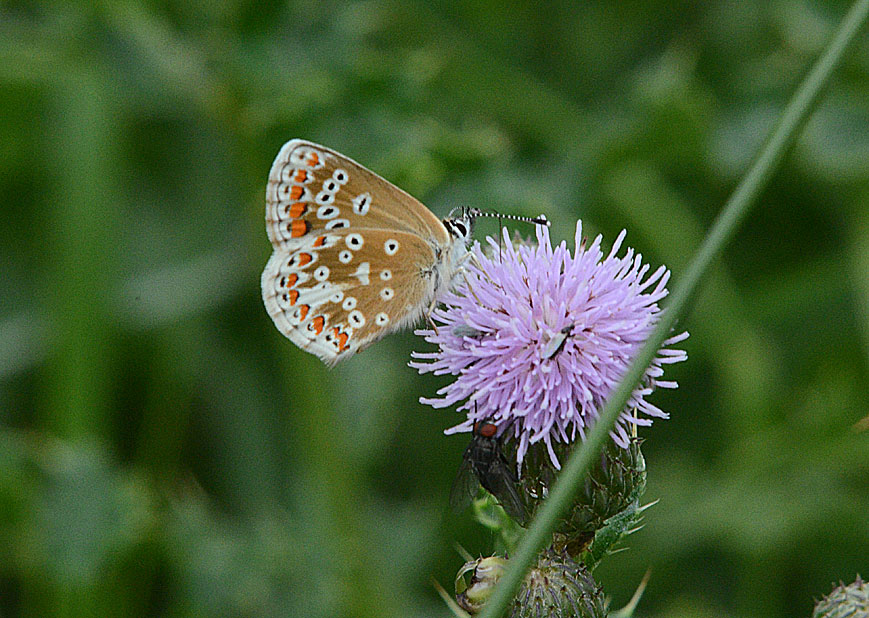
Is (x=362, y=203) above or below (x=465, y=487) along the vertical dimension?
above

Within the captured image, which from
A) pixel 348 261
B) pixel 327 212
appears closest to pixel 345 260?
pixel 348 261

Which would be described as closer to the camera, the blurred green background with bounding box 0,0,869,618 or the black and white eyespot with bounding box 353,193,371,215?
the black and white eyespot with bounding box 353,193,371,215

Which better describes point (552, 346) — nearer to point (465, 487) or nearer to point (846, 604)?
point (465, 487)

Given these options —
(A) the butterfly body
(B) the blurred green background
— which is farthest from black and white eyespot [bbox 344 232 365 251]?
(B) the blurred green background

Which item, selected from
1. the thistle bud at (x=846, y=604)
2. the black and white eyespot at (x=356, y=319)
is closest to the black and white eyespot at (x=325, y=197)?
the black and white eyespot at (x=356, y=319)

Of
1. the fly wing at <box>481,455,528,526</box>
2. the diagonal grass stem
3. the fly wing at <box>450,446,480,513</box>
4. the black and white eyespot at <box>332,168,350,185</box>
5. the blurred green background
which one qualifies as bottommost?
the blurred green background

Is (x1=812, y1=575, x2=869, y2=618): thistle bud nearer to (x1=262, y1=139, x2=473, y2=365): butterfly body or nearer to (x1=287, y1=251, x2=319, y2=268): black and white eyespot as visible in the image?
(x1=262, y1=139, x2=473, y2=365): butterfly body

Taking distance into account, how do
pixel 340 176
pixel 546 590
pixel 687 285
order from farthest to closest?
pixel 340 176 → pixel 546 590 → pixel 687 285

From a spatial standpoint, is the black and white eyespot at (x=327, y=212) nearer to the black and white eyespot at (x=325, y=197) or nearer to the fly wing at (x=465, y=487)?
the black and white eyespot at (x=325, y=197)
